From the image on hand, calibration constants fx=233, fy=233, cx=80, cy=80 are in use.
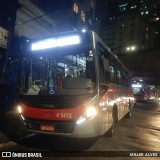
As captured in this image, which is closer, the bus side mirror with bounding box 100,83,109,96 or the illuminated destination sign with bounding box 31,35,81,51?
the bus side mirror with bounding box 100,83,109,96

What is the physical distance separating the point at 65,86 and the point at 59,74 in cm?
51

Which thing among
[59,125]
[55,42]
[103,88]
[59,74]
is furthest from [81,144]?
[55,42]

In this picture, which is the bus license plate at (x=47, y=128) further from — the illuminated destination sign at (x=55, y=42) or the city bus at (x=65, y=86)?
the illuminated destination sign at (x=55, y=42)

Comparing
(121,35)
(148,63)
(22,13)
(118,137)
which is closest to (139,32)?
(121,35)

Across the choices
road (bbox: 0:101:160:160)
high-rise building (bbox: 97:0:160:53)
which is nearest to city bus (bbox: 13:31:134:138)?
road (bbox: 0:101:160:160)

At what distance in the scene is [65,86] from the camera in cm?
675

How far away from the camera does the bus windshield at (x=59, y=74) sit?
661 centimetres

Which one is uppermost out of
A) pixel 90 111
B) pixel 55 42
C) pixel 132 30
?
pixel 132 30

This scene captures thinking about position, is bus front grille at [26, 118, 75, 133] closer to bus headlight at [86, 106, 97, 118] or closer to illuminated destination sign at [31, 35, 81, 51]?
bus headlight at [86, 106, 97, 118]

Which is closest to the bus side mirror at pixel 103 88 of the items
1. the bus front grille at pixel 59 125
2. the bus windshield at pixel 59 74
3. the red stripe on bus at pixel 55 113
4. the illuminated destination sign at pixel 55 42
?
the bus windshield at pixel 59 74

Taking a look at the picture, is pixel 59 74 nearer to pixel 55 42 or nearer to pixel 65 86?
pixel 65 86

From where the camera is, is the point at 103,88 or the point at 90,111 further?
the point at 103,88

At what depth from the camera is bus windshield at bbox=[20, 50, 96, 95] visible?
661cm

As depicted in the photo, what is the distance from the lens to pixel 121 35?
90000mm
